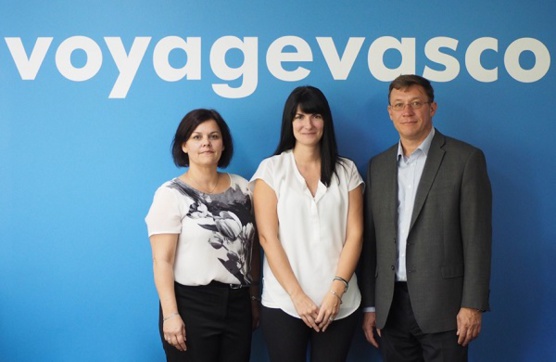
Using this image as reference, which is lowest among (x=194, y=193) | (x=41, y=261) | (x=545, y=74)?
(x=41, y=261)

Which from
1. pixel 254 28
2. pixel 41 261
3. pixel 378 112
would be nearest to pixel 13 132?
pixel 41 261

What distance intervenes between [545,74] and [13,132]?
2896 mm

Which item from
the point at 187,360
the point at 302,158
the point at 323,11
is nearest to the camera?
the point at 187,360

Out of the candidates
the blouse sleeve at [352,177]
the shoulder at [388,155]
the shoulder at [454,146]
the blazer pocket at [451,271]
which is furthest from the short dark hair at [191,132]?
the blazer pocket at [451,271]

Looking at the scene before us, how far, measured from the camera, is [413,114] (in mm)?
2441

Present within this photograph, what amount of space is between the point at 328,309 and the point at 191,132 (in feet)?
3.28

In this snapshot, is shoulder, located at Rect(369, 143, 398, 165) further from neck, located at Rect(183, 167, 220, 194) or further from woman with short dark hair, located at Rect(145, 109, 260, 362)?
neck, located at Rect(183, 167, 220, 194)

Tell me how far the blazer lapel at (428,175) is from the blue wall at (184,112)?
1.87 feet

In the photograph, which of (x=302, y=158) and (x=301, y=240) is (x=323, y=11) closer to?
(x=302, y=158)

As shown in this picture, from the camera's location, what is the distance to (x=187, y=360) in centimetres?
239

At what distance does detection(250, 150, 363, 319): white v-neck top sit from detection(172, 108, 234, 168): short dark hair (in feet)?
0.79

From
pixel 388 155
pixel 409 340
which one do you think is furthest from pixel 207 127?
pixel 409 340

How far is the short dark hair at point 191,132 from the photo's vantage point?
2537 millimetres

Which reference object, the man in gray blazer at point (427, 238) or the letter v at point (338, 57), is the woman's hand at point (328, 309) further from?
the letter v at point (338, 57)
